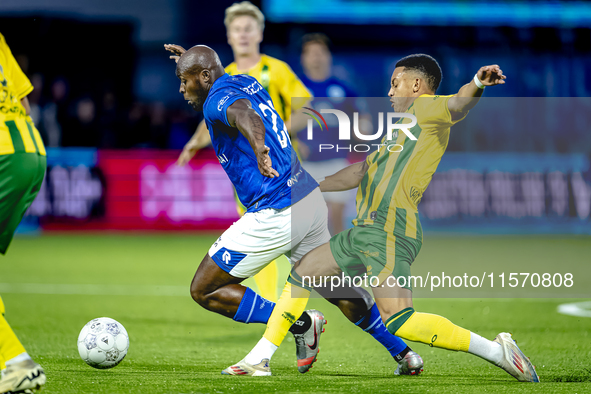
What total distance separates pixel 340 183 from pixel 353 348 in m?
1.40

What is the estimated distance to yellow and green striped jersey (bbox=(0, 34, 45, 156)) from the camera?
354 cm

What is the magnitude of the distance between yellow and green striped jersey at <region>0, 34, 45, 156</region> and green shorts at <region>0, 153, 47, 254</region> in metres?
0.04

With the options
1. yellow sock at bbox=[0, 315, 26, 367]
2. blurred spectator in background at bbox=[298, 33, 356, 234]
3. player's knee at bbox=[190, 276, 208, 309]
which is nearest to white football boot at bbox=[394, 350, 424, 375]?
player's knee at bbox=[190, 276, 208, 309]

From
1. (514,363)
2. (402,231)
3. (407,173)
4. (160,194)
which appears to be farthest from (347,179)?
(160,194)

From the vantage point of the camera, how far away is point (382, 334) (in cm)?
422

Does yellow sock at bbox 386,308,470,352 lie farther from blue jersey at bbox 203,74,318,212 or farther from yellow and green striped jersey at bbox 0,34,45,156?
yellow and green striped jersey at bbox 0,34,45,156

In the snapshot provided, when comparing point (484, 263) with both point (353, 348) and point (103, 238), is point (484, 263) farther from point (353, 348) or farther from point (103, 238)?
point (103, 238)

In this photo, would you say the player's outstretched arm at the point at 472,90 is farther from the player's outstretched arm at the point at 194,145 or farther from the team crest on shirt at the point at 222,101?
the player's outstretched arm at the point at 194,145

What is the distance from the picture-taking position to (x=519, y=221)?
12414 mm

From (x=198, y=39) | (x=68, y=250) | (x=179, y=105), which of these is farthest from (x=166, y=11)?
(x=68, y=250)

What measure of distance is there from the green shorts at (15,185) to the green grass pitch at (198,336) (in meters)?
0.81

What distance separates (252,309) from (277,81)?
2.22 meters

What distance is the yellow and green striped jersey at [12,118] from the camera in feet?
11.6

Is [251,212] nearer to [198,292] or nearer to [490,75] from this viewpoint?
[198,292]
